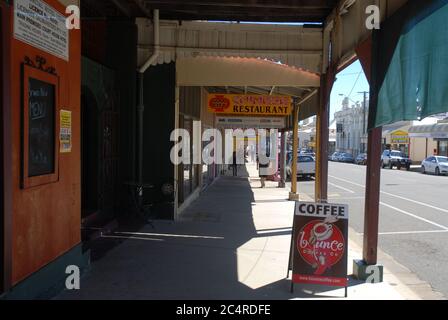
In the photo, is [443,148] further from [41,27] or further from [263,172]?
[41,27]

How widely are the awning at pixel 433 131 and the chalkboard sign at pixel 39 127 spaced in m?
43.1

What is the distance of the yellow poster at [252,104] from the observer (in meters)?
15.4

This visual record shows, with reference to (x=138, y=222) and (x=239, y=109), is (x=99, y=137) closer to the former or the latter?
(x=138, y=222)

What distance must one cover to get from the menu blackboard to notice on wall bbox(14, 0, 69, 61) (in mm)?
390

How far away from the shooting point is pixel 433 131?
146 ft

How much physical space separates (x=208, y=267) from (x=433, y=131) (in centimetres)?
4312

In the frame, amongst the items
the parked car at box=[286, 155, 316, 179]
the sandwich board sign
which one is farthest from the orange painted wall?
the parked car at box=[286, 155, 316, 179]

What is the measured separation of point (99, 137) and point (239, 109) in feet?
25.0

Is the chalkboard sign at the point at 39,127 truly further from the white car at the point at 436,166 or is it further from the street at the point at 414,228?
the white car at the point at 436,166

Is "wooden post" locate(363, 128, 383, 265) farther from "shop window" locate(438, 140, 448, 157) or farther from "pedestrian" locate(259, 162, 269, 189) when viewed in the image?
"shop window" locate(438, 140, 448, 157)

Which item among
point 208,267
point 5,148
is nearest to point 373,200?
point 208,267

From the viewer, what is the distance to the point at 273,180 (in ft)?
79.6

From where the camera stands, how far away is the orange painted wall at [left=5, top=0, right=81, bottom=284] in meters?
4.21
